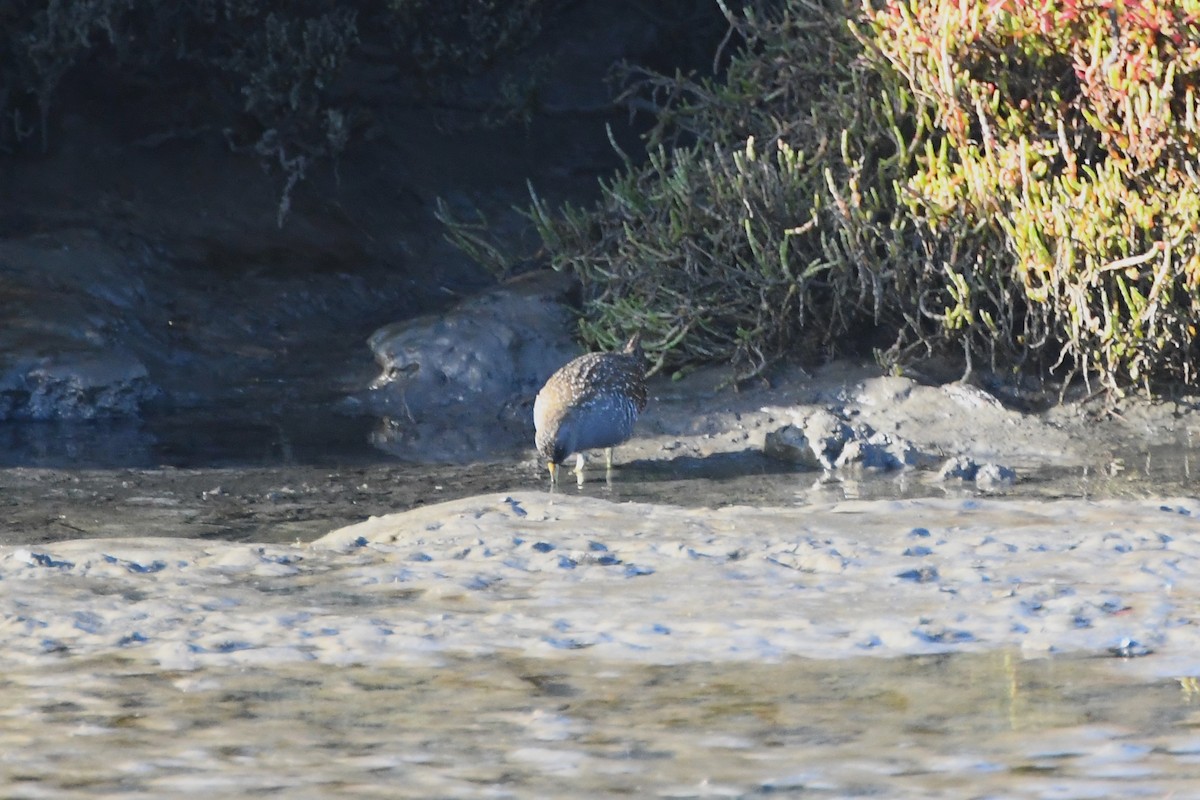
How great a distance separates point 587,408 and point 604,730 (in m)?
4.18

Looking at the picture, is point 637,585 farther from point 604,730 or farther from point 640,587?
point 604,730

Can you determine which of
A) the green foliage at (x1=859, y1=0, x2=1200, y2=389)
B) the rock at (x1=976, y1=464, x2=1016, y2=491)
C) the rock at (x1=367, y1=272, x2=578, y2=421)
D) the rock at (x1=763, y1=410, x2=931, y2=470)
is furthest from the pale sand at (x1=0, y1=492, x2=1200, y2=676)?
the rock at (x1=367, y1=272, x2=578, y2=421)

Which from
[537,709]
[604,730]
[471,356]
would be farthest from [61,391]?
[604,730]

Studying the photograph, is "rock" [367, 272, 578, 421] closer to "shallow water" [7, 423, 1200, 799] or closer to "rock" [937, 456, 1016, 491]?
"rock" [937, 456, 1016, 491]

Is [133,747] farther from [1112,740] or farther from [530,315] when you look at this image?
[530,315]

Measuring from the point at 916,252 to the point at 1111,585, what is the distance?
473 centimetres

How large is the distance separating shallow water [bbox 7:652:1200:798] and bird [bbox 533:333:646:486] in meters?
3.60

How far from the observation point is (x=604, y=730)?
3.71m

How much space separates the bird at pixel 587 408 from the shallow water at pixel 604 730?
3604 mm

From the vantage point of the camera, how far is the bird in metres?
7.79

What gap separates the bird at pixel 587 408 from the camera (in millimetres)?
7789

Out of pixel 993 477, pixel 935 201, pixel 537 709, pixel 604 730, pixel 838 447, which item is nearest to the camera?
pixel 604 730

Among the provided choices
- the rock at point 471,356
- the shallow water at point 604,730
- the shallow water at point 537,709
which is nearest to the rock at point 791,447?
the rock at point 471,356

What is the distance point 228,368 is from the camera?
10508 mm
